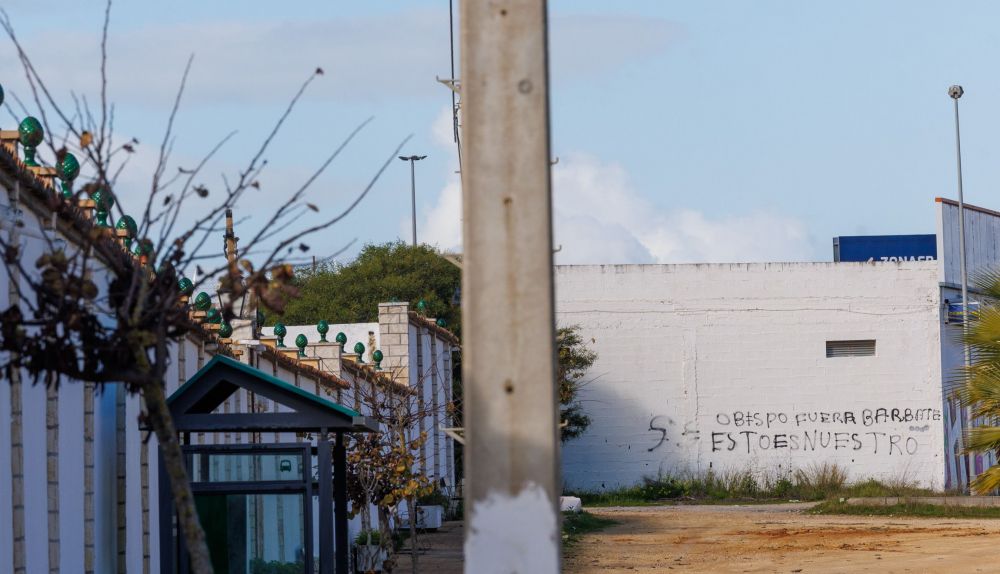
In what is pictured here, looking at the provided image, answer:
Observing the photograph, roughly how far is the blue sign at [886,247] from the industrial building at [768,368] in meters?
7.55

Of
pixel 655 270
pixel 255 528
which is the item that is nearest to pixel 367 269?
pixel 655 270

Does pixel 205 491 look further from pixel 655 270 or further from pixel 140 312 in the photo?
pixel 655 270

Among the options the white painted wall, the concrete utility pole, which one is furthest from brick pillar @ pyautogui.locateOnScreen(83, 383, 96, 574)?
the white painted wall

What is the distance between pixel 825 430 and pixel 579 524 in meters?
16.1

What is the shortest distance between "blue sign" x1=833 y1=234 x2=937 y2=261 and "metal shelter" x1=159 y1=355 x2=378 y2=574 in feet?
144

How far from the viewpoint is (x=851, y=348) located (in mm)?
44656

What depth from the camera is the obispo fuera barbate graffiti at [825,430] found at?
43.8 m

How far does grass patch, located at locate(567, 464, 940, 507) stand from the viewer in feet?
138

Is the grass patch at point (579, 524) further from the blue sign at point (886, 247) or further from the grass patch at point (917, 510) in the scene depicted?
the blue sign at point (886, 247)

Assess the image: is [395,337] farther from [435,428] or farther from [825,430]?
[825,430]

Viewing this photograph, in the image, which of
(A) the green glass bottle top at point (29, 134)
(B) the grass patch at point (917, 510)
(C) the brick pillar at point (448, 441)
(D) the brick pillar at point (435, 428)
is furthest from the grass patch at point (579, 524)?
(A) the green glass bottle top at point (29, 134)

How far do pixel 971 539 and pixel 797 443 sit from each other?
18.7m

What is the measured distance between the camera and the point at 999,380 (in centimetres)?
1912


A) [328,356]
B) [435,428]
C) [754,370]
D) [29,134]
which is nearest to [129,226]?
[29,134]
